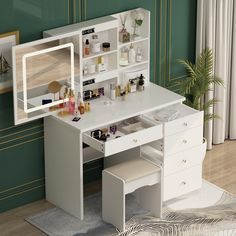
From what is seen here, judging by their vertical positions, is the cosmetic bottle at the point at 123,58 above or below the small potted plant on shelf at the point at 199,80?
above

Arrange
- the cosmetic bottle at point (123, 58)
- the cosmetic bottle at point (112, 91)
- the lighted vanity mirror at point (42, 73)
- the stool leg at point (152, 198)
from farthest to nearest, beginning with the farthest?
the cosmetic bottle at point (123, 58), the cosmetic bottle at point (112, 91), the stool leg at point (152, 198), the lighted vanity mirror at point (42, 73)

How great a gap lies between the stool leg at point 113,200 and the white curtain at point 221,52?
1.58 metres

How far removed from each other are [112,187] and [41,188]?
0.77m

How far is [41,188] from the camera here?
722 cm

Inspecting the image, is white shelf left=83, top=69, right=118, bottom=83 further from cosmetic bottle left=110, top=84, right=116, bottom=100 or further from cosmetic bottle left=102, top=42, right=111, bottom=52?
cosmetic bottle left=102, top=42, right=111, bottom=52

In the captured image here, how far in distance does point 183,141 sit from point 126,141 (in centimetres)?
57

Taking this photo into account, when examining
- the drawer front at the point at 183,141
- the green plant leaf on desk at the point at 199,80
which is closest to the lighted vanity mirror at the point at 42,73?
the drawer front at the point at 183,141

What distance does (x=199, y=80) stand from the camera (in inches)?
302

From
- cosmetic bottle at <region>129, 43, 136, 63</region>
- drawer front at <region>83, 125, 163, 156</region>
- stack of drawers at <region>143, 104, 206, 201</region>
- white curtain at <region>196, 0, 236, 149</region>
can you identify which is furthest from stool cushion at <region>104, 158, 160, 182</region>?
white curtain at <region>196, 0, 236, 149</region>

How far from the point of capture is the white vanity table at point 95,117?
6.65 m

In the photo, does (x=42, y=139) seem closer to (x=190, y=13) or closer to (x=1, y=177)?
(x=1, y=177)

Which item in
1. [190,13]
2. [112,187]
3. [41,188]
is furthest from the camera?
[190,13]

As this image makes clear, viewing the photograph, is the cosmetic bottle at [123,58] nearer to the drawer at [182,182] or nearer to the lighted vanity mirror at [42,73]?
the lighted vanity mirror at [42,73]

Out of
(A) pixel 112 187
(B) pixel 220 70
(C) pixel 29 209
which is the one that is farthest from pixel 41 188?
(B) pixel 220 70
